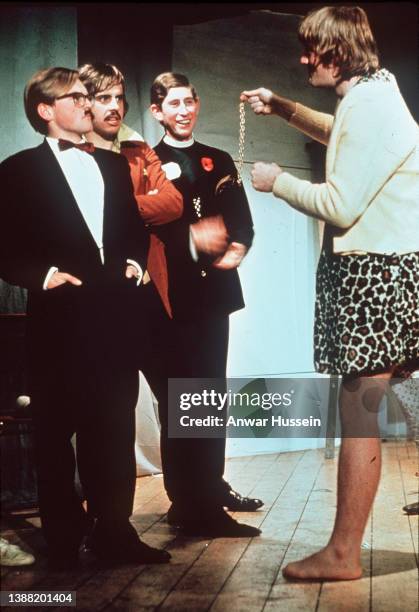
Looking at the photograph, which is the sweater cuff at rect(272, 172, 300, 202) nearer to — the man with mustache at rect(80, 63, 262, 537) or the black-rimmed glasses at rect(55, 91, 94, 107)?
the man with mustache at rect(80, 63, 262, 537)

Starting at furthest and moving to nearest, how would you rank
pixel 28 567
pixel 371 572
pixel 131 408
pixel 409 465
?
1. pixel 409 465
2. pixel 131 408
3. pixel 28 567
4. pixel 371 572

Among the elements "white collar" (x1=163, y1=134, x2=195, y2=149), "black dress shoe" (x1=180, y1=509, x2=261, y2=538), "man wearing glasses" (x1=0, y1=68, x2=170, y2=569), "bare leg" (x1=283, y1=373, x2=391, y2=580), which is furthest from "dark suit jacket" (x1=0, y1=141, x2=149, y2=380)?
"bare leg" (x1=283, y1=373, x2=391, y2=580)

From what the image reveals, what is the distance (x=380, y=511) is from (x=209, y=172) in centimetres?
127

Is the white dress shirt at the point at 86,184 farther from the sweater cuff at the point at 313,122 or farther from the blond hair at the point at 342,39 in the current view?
the blond hair at the point at 342,39

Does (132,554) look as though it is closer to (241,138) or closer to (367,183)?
(367,183)

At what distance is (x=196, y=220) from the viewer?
2.72 m

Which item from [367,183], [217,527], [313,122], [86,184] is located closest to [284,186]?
[367,183]

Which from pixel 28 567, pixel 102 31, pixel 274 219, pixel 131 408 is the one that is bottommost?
pixel 28 567

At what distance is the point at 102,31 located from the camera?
2.84 metres

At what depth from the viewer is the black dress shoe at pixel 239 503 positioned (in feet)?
9.04

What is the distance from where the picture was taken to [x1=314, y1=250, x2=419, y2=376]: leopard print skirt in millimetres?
2240

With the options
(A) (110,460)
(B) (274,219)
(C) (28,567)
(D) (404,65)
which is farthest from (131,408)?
(D) (404,65)

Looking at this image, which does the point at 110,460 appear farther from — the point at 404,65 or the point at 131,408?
the point at 404,65

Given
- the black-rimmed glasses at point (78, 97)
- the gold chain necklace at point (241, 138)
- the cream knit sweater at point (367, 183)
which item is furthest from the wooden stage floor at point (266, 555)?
the black-rimmed glasses at point (78, 97)
